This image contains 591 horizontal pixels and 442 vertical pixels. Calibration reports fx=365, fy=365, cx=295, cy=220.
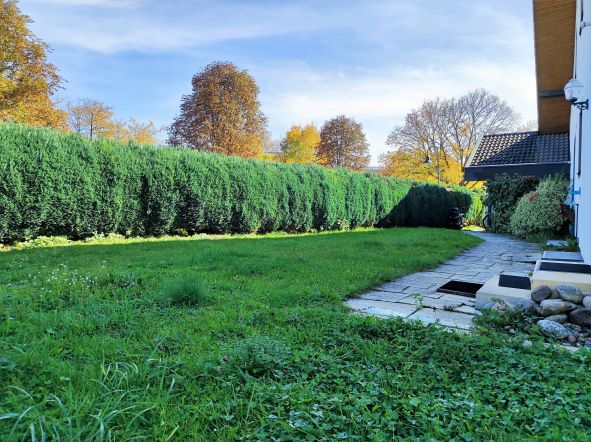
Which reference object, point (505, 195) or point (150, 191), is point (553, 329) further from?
point (505, 195)

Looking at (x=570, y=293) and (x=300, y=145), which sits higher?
(x=300, y=145)

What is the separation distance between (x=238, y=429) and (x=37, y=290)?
272 centimetres

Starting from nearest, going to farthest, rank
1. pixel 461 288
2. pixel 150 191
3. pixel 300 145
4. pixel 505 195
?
pixel 461 288 < pixel 150 191 < pixel 505 195 < pixel 300 145

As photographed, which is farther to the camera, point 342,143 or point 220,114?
point 342,143

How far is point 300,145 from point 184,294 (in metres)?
29.5

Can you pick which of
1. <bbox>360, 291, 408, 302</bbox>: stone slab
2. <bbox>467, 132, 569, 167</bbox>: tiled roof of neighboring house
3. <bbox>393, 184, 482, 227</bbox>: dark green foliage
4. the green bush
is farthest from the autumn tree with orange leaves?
<bbox>360, 291, 408, 302</bbox>: stone slab

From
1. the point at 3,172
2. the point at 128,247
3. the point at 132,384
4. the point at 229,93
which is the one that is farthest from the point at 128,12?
the point at 229,93

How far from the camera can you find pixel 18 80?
1433cm

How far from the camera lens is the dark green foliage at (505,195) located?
11.3 m

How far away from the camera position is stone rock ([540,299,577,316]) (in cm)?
280

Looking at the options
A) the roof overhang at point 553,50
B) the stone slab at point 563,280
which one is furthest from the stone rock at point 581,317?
the roof overhang at point 553,50

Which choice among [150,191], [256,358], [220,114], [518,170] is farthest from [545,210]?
[220,114]

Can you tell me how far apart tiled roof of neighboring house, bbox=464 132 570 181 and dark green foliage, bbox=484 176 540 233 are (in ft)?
3.78

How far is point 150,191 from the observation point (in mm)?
8133
